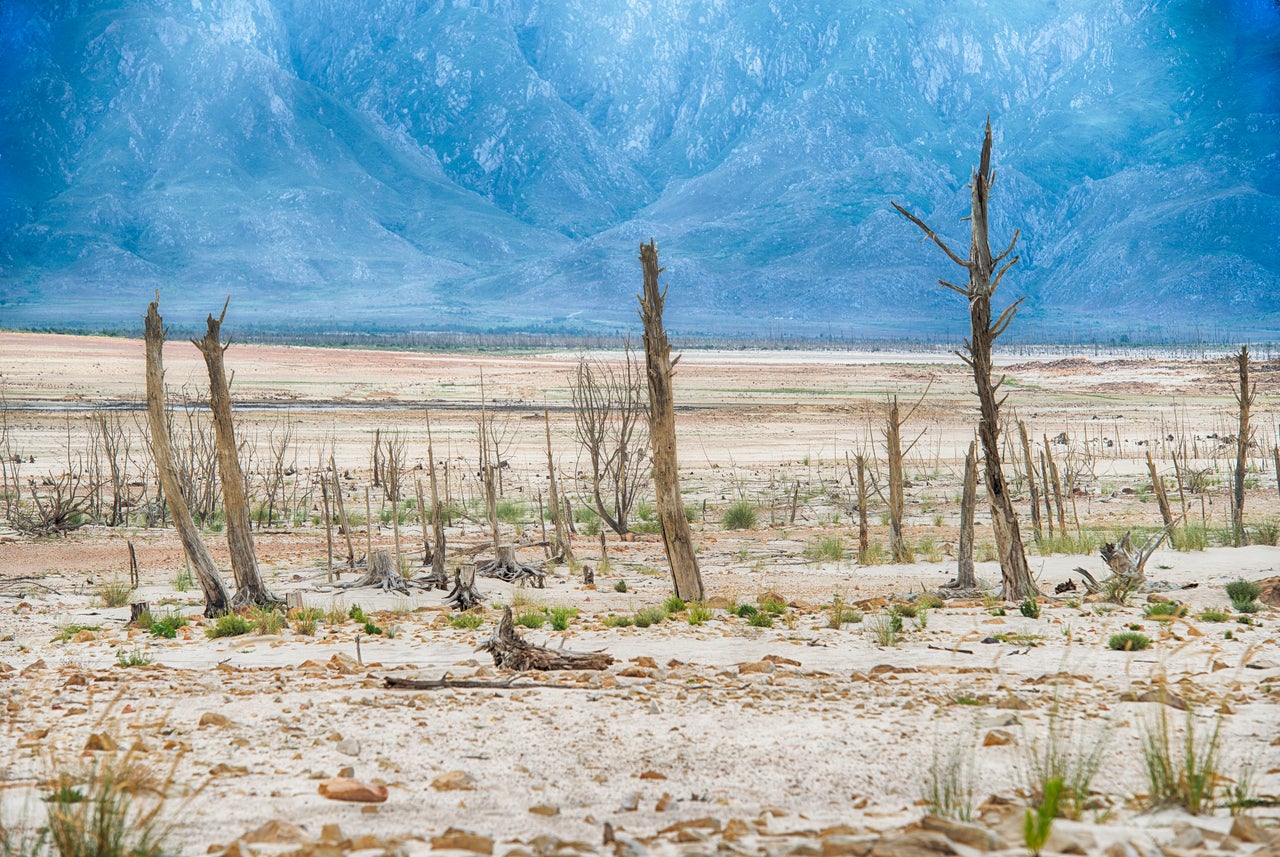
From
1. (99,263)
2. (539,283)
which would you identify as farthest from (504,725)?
(99,263)

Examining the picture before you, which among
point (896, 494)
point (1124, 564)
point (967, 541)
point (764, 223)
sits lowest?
point (1124, 564)

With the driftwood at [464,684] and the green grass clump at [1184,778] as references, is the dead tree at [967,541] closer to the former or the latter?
the driftwood at [464,684]

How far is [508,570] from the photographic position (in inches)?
589

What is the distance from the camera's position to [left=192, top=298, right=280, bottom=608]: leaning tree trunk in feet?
40.1

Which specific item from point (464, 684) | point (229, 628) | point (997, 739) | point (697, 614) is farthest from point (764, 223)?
point (997, 739)

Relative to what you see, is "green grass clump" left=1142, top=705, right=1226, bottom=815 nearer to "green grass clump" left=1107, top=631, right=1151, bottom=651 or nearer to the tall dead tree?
"green grass clump" left=1107, top=631, right=1151, bottom=651

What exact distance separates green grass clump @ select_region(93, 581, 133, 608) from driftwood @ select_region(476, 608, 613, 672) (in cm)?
626

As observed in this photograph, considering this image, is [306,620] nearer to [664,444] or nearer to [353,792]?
[664,444]

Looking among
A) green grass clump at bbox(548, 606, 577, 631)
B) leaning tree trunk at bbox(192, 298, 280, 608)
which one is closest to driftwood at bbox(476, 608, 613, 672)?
green grass clump at bbox(548, 606, 577, 631)

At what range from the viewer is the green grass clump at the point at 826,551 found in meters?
16.8

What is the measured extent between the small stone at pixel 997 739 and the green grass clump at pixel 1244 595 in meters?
5.58

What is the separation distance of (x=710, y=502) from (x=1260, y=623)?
15.3 metres

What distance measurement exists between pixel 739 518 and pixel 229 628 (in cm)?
1247

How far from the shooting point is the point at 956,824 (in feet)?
15.2
